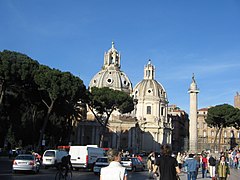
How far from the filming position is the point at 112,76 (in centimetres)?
10031

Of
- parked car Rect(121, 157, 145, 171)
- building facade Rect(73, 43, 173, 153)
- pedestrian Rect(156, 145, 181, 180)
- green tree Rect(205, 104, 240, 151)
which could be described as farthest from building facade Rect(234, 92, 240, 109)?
pedestrian Rect(156, 145, 181, 180)

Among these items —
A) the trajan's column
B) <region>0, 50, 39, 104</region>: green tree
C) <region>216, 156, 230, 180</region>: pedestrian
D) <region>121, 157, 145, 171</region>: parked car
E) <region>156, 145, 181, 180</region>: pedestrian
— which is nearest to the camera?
<region>156, 145, 181, 180</region>: pedestrian

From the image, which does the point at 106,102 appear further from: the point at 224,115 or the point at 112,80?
the point at 112,80

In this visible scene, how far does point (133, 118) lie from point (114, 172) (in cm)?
8876

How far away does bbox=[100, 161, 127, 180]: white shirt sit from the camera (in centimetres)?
579

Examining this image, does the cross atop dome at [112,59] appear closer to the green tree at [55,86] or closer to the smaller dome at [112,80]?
the smaller dome at [112,80]

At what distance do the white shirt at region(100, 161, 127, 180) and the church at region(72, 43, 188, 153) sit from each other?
274ft

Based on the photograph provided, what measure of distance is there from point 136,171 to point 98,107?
30.2 m

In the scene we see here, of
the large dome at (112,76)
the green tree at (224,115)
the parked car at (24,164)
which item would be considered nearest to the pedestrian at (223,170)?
the parked car at (24,164)

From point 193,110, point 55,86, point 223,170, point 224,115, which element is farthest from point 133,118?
point 223,170

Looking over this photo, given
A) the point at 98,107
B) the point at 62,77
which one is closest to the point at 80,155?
the point at 62,77

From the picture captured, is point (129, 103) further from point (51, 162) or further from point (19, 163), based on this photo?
point (19, 163)

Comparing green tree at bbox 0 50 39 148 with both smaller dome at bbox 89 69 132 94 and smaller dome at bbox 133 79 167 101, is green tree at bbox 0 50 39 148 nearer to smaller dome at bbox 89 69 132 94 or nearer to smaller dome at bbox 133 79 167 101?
smaller dome at bbox 89 69 132 94

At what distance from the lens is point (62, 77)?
4209 cm
